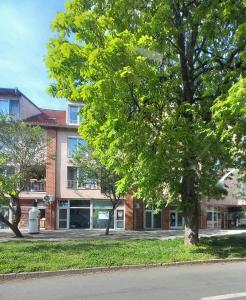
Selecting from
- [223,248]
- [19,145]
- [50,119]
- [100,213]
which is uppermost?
[50,119]

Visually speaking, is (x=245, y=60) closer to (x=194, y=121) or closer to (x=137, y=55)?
(x=194, y=121)

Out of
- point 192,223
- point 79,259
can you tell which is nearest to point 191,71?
point 192,223

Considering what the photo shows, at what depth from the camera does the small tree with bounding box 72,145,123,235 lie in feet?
124

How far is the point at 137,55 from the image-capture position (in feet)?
49.2

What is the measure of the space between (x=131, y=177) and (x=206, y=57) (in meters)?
5.60

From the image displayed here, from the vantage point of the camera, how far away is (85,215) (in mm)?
50938

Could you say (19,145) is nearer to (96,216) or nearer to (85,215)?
(85,215)

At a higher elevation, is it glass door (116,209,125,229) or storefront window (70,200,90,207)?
storefront window (70,200,90,207)

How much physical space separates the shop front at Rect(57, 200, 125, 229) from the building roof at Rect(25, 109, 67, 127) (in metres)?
7.82

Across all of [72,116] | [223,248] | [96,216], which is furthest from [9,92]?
[223,248]

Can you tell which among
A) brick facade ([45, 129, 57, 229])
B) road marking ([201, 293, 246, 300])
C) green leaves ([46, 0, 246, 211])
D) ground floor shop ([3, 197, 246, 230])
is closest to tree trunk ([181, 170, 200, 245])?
green leaves ([46, 0, 246, 211])

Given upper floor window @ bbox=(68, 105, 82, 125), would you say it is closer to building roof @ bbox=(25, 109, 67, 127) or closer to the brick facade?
building roof @ bbox=(25, 109, 67, 127)

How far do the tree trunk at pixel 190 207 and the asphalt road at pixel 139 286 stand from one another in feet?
15.3

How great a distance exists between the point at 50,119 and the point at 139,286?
41770 mm
